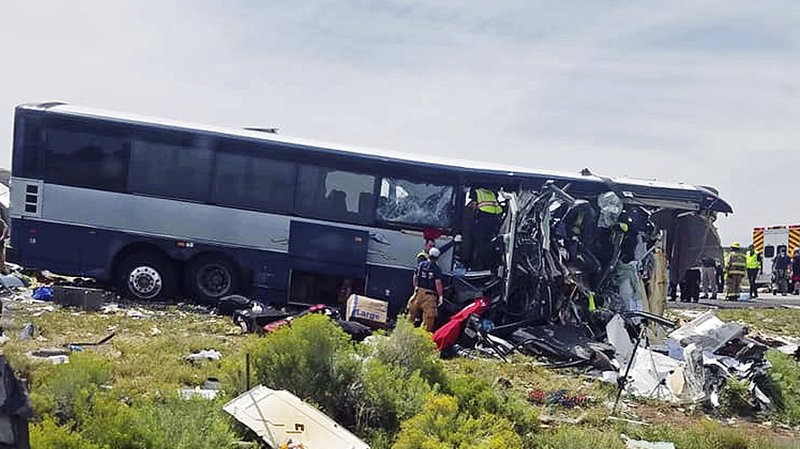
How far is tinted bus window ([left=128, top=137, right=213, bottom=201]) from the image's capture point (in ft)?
41.1

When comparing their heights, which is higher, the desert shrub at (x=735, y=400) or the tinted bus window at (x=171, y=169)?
the tinted bus window at (x=171, y=169)

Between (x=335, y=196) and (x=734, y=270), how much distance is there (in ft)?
51.4

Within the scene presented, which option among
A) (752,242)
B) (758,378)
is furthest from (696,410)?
(752,242)

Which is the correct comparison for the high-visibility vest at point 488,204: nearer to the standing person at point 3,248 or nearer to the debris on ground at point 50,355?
the debris on ground at point 50,355

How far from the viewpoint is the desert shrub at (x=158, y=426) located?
4223mm

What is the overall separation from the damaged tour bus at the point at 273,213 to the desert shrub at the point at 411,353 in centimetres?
522

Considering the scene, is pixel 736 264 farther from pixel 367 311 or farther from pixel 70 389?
pixel 70 389

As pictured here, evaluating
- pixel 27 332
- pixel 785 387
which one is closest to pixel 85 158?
pixel 27 332

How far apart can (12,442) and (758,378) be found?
308 inches

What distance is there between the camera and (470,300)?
1219cm

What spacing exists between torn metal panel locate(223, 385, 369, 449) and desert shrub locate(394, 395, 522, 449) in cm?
35

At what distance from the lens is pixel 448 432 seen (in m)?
5.03

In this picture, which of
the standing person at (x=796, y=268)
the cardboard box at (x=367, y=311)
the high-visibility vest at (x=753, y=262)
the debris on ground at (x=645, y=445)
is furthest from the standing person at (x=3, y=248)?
the standing person at (x=796, y=268)

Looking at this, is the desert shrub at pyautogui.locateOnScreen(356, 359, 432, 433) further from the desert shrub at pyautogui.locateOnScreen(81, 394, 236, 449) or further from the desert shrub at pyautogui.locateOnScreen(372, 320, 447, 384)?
the desert shrub at pyautogui.locateOnScreen(81, 394, 236, 449)
